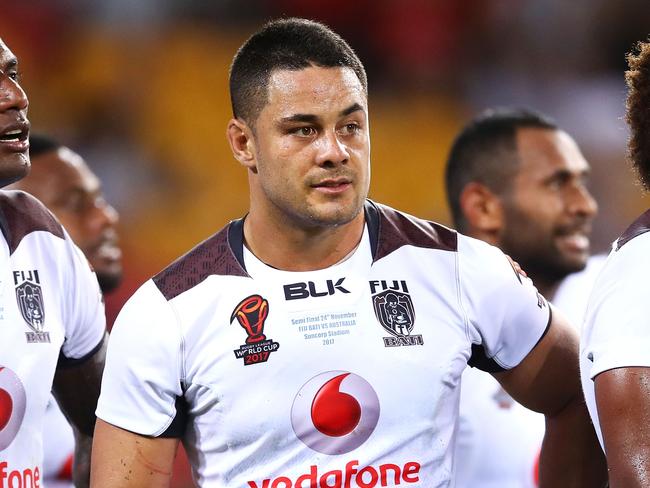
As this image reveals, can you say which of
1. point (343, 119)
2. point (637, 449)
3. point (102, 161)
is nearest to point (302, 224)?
point (343, 119)

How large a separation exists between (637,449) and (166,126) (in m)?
7.14

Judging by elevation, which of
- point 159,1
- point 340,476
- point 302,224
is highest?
point 159,1

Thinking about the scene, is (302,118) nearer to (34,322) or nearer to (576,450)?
(34,322)

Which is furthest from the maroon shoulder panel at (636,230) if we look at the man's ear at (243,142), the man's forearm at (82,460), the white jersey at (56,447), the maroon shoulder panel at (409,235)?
the white jersey at (56,447)

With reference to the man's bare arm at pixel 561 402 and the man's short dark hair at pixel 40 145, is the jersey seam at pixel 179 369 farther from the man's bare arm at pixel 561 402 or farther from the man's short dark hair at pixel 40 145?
the man's short dark hair at pixel 40 145

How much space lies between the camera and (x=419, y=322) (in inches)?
124

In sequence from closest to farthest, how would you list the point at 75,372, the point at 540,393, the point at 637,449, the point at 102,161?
the point at 637,449 → the point at 540,393 → the point at 75,372 → the point at 102,161

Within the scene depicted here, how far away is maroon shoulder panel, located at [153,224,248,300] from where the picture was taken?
10.4 feet

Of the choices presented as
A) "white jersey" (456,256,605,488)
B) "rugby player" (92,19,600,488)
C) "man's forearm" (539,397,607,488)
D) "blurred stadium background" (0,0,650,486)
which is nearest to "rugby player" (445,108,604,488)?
"white jersey" (456,256,605,488)

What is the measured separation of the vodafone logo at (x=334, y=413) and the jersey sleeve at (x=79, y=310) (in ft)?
2.72

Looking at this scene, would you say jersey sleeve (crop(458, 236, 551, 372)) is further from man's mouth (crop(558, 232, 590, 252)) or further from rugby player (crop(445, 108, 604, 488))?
man's mouth (crop(558, 232, 590, 252))

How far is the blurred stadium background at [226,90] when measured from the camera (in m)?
9.09

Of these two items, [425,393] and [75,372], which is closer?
[425,393]

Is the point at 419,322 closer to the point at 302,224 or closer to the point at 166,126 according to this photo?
the point at 302,224
